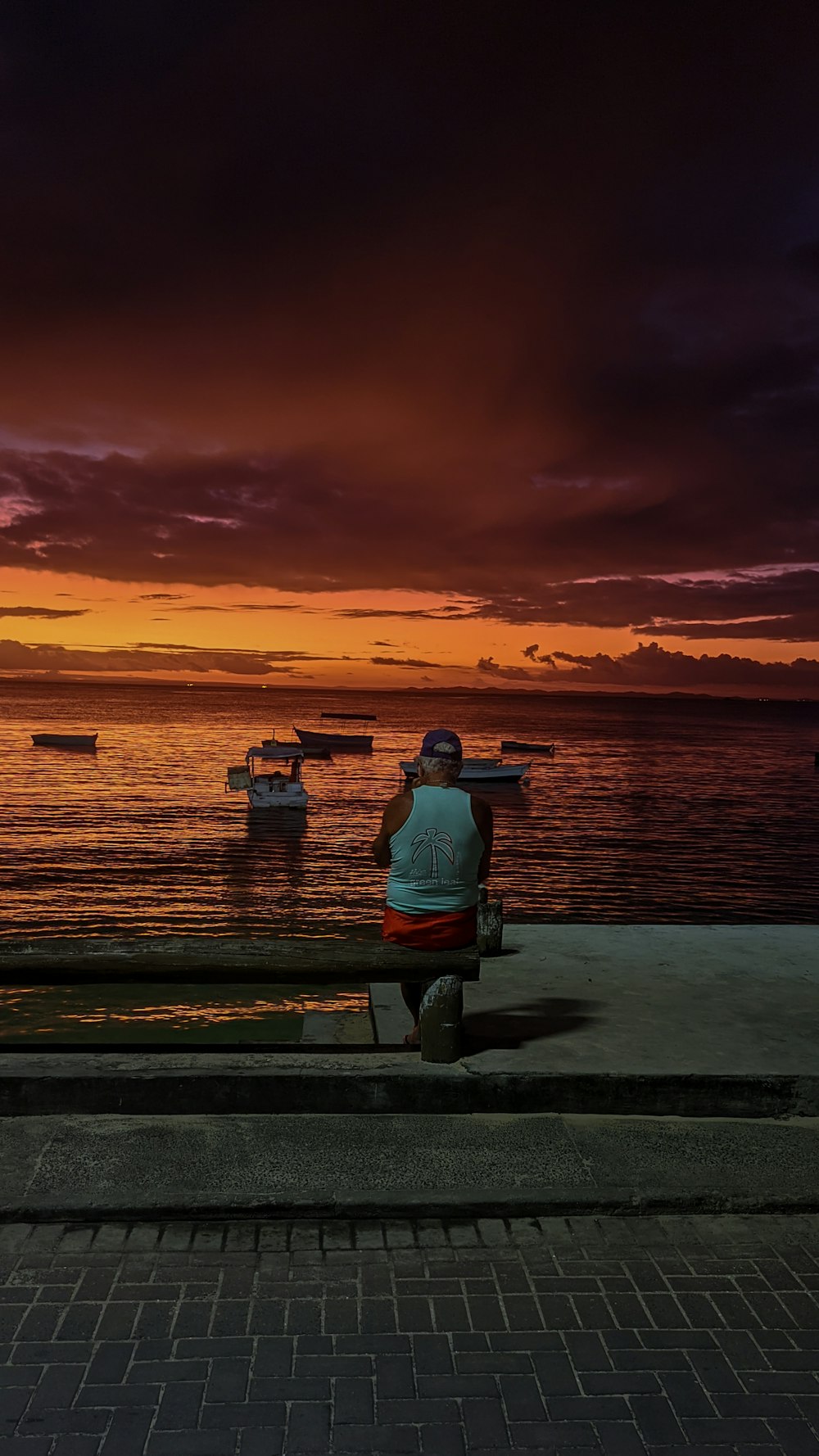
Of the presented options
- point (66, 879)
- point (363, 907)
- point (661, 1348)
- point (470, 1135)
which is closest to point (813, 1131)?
point (470, 1135)

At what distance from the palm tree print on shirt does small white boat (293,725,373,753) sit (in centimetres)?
9162

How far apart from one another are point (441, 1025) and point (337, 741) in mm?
95983

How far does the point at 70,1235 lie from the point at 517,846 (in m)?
35.6

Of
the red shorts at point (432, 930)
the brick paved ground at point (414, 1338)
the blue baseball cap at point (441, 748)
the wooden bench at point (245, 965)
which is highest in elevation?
the blue baseball cap at point (441, 748)

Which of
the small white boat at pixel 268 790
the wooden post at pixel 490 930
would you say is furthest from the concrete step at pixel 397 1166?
the small white boat at pixel 268 790

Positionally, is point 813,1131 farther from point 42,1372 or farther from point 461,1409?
point 42,1372

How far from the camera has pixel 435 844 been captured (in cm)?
625

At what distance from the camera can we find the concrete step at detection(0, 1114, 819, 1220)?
15.6ft

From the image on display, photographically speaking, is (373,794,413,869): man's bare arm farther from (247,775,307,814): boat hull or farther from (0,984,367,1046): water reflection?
(247,775,307,814): boat hull

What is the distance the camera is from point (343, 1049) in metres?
6.49

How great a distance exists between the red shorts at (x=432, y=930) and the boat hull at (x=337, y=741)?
91.6m

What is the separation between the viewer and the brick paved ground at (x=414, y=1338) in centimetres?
330

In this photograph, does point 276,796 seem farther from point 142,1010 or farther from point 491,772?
point 142,1010

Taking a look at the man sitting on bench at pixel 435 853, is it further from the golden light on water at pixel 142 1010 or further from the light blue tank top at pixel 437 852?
the golden light on water at pixel 142 1010
